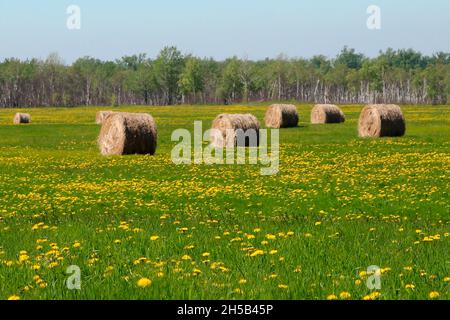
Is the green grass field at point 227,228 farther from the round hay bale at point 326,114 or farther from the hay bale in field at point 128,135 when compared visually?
the round hay bale at point 326,114

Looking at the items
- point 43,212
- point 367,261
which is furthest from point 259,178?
point 367,261

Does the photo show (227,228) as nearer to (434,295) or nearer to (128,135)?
(434,295)

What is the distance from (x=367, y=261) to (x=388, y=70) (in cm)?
18668

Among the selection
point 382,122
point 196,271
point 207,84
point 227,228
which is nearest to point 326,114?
point 382,122

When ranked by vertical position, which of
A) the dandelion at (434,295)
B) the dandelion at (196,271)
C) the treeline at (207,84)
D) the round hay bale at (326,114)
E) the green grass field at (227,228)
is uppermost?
the treeline at (207,84)

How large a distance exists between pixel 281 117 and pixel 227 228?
4103cm

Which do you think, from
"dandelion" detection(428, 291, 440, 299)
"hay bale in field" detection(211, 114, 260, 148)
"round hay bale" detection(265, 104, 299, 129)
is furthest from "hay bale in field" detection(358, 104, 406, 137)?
"dandelion" detection(428, 291, 440, 299)

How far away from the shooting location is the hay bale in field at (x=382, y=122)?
40.3 meters

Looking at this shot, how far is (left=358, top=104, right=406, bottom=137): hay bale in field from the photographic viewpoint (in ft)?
132

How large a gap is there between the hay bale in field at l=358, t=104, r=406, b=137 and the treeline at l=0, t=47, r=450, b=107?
12629 cm

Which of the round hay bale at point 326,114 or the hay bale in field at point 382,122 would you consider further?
the round hay bale at point 326,114

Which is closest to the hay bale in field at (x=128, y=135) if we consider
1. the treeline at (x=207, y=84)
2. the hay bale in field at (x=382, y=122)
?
the hay bale in field at (x=382, y=122)

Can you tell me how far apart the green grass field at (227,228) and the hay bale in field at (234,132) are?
8.05 meters
